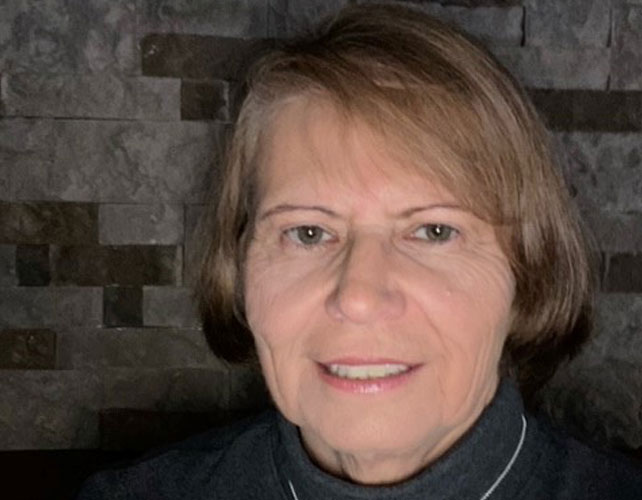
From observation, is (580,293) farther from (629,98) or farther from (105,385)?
(105,385)

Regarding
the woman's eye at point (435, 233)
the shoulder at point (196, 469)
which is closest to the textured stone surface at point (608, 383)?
the shoulder at point (196, 469)

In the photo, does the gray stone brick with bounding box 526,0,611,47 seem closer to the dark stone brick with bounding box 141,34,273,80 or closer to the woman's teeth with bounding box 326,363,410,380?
the dark stone brick with bounding box 141,34,273,80

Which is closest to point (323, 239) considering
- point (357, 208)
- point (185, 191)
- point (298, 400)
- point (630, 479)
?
point (357, 208)

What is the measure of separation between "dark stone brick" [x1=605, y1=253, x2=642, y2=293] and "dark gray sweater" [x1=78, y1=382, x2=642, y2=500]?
1.81 ft

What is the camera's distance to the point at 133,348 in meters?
1.54

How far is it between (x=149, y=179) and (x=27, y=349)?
1.10 feet

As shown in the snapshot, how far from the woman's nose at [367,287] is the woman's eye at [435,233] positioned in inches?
1.4

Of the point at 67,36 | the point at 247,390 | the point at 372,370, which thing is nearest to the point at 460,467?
the point at 372,370

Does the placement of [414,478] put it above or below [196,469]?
above

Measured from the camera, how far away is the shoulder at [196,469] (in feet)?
3.62

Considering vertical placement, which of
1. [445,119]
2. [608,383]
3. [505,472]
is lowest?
[608,383]

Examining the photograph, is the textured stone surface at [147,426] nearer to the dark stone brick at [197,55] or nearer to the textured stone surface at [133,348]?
the textured stone surface at [133,348]

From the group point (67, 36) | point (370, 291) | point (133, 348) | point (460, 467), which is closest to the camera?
point (370, 291)

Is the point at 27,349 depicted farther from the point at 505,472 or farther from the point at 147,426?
the point at 505,472
